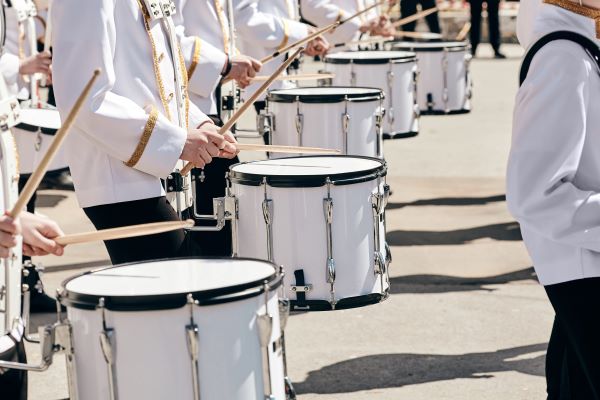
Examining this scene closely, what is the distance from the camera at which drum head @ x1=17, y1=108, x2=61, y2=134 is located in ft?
18.1

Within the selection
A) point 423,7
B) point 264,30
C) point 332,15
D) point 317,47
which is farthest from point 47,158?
point 423,7

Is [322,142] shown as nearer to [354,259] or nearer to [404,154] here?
[354,259]

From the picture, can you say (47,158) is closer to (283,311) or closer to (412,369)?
(283,311)

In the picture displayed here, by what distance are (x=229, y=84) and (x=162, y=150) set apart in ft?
7.03

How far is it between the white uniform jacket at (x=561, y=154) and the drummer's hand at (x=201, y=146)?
1083 millimetres

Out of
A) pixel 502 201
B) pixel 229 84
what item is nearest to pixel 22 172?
pixel 229 84

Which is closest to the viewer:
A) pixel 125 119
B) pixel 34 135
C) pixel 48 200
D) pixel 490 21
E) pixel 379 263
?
pixel 125 119

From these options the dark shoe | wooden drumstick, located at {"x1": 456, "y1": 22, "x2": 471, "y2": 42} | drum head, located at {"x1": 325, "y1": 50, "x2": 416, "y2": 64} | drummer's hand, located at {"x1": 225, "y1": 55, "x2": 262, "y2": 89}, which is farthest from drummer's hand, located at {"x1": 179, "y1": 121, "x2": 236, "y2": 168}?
wooden drumstick, located at {"x1": 456, "y1": 22, "x2": 471, "y2": 42}

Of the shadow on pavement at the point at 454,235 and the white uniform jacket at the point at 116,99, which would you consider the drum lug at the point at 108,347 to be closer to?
the white uniform jacket at the point at 116,99

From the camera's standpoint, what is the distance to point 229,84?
5.60 meters

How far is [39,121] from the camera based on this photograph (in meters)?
5.57

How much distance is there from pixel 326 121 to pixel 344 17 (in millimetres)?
3395

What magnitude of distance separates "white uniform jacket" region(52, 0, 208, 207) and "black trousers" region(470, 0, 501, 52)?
11.8 meters

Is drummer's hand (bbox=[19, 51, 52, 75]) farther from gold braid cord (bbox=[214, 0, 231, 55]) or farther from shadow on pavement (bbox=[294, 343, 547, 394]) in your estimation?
shadow on pavement (bbox=[294, 343, 547, 394])
